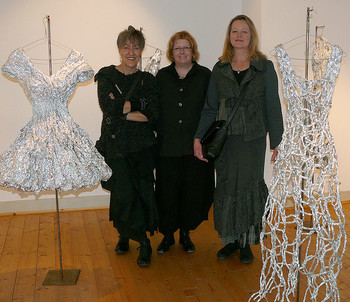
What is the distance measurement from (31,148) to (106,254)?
112cm

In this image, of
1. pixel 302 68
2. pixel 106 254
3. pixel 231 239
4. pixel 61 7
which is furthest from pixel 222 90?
pixel 61 7

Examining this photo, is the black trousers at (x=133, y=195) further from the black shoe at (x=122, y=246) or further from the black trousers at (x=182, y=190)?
the black shoe at (x=122, y=246)

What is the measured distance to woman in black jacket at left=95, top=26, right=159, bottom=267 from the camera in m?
2.65

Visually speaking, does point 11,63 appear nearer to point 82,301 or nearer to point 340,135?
point 82,301

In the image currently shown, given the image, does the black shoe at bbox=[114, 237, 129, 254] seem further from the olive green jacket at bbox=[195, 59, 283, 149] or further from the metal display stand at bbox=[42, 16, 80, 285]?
the olive green jacket at bbox=[195, 59, 283, 149]

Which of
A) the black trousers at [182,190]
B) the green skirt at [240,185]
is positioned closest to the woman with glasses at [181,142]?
the black trousers at [182,190]

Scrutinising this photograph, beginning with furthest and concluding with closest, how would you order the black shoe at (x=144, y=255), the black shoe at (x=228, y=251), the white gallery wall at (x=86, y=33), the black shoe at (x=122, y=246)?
the white gallery wall at (x=86, y=33)
the black shoe at (x=122, y=246)
the black shoe at (x=228, y=251)
the black shoe at (x=144, y=255)

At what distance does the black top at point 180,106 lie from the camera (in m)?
2.79

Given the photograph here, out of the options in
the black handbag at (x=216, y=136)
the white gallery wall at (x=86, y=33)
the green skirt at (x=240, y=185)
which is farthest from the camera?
the white gallery wall at (x=86, y=33)

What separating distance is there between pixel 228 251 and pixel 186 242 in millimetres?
321

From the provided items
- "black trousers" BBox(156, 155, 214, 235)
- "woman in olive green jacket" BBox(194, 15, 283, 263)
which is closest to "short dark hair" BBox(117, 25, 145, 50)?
"woman in olive green jacket" BBox(194, 15, 283, 263)

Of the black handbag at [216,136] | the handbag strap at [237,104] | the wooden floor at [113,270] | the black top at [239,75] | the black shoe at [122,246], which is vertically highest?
the black top at [239,75]

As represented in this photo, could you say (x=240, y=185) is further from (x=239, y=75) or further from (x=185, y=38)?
(x=185, y=38)

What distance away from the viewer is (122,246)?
3096mm
